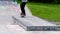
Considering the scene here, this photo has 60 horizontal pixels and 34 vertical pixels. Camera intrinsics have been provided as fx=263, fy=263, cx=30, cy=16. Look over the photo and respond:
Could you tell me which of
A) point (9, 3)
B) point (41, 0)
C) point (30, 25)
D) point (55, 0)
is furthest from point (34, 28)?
point (41, 0)

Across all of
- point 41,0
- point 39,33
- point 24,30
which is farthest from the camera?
point 41,0

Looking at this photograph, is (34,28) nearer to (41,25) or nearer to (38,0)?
(41,25)

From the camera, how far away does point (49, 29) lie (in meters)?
10.6

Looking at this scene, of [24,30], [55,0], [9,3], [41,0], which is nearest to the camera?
[24,30]

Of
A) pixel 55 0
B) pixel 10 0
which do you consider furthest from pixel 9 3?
pixel 55 0

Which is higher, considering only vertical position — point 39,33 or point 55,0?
point 39,33

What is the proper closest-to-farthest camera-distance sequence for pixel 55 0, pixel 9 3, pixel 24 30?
pixel 24 30 < pixel 9 3 < pixel 55 0

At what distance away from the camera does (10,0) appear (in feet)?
102

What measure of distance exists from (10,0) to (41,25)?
2086cm

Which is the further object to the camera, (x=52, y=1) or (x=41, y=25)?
(x=52, y=1)

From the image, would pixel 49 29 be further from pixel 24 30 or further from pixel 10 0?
pixel 10 0

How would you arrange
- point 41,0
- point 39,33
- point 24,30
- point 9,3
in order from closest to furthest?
point 39,33, point 24,30, point 9,3, point 41,0

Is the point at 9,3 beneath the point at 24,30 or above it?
beneath

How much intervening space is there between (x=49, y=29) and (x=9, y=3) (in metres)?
19.6
